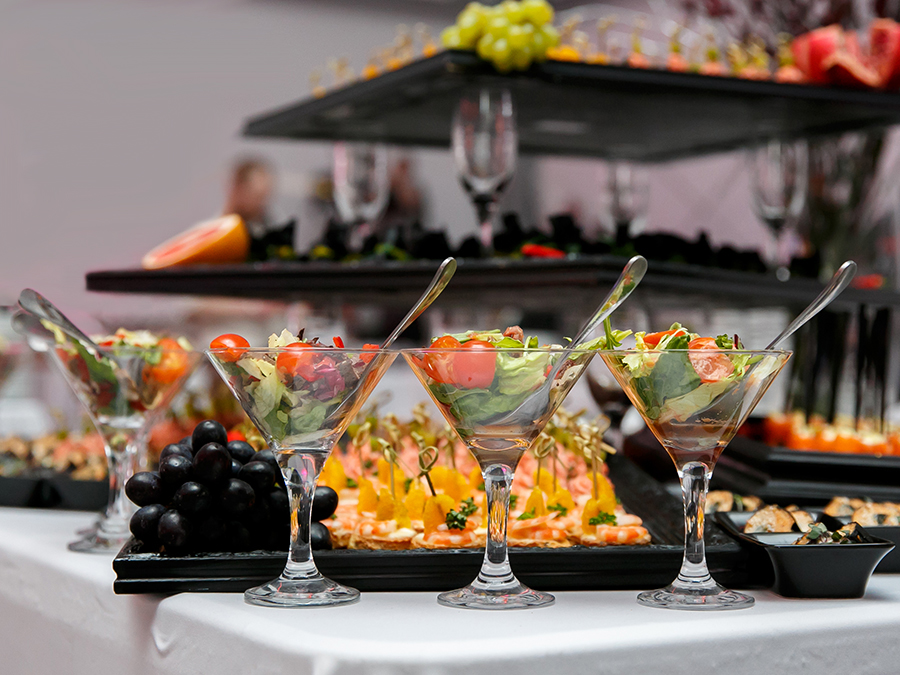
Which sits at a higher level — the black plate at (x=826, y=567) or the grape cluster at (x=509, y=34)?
the grape cluster at (x=509, y=34)

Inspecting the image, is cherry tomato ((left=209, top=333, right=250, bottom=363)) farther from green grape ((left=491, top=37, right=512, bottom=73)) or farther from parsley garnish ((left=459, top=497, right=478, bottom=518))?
Result: green grape ((left=491, top=37, right=512, bottom=73))

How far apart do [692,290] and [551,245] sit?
0.27 meters

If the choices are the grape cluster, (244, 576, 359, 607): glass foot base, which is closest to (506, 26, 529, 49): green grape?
the grape cluster

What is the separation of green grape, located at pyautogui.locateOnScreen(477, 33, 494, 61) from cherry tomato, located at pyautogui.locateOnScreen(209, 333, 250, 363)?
3.00ft

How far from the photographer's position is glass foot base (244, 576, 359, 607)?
99 cm

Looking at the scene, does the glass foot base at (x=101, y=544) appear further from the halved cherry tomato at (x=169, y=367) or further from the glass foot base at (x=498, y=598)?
the glass foot base at (x=498, y=598)

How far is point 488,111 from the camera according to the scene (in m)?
1.84

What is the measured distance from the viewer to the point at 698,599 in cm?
101

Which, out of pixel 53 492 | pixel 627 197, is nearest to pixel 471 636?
pixel 53 492

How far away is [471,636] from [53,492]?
107 centimetres

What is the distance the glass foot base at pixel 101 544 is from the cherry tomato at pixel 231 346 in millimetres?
418

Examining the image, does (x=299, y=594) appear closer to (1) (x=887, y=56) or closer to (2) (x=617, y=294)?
(2) (x=617, y=294)

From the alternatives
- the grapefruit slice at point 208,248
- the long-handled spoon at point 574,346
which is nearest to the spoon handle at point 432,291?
the long-handled spoon at point 574,346

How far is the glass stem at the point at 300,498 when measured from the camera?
3.28ft
